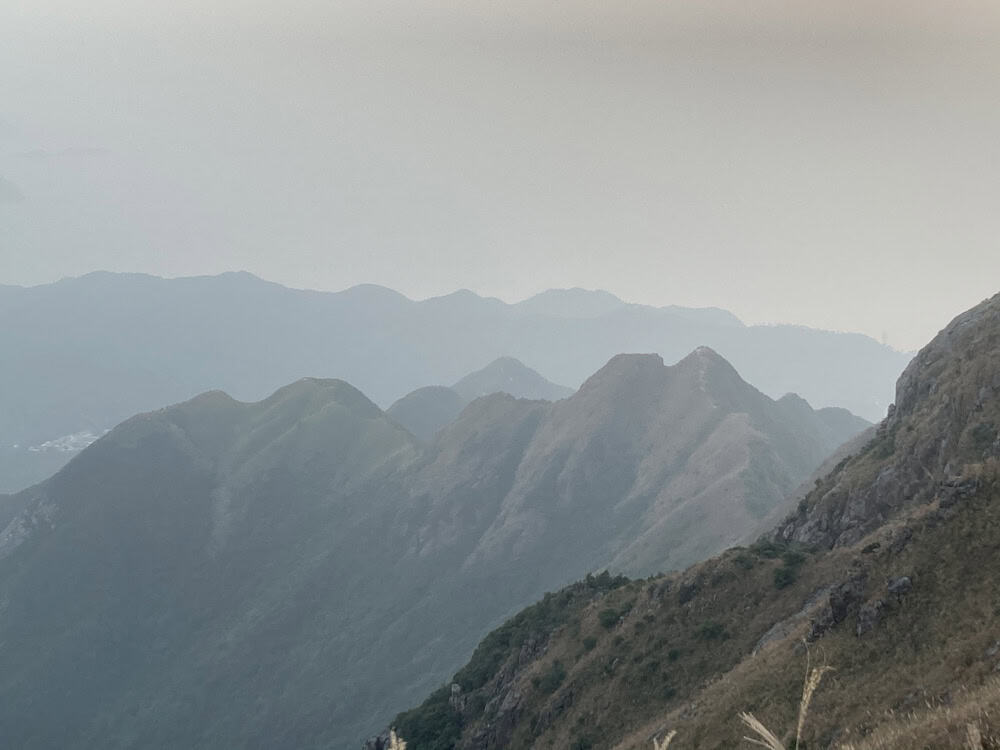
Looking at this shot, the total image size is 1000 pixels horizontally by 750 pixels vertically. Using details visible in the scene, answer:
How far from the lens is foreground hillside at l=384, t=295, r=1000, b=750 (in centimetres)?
2742

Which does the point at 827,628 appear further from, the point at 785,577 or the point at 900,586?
the point at 785,577

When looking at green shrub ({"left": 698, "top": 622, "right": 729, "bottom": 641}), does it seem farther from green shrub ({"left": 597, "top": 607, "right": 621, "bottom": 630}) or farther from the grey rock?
the grey rock

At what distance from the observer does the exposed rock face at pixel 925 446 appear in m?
49.8

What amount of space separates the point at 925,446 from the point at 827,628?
2595 cm

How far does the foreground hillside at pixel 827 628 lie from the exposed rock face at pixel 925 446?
17 centimetres

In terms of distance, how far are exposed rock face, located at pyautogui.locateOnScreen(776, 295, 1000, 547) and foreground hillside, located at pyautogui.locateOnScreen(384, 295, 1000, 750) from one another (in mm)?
171

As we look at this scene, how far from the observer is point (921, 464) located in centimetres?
5322

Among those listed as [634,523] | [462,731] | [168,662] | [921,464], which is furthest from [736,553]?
[168,662]

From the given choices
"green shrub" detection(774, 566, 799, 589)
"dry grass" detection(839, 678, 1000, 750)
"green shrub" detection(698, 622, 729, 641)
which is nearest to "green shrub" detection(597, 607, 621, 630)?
"green shrub" detection(698, 622, 729, 641)

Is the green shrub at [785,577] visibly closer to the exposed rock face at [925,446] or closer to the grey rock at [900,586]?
the exposed rock face at [925,446]

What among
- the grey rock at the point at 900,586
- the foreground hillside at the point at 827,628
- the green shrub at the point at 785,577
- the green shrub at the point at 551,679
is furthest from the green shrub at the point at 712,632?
the grey rock at the point at 900,586

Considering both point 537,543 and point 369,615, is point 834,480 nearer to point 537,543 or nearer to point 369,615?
point 537,543

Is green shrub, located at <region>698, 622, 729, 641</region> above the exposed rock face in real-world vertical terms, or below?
below

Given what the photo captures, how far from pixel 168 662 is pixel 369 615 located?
60395 mm
